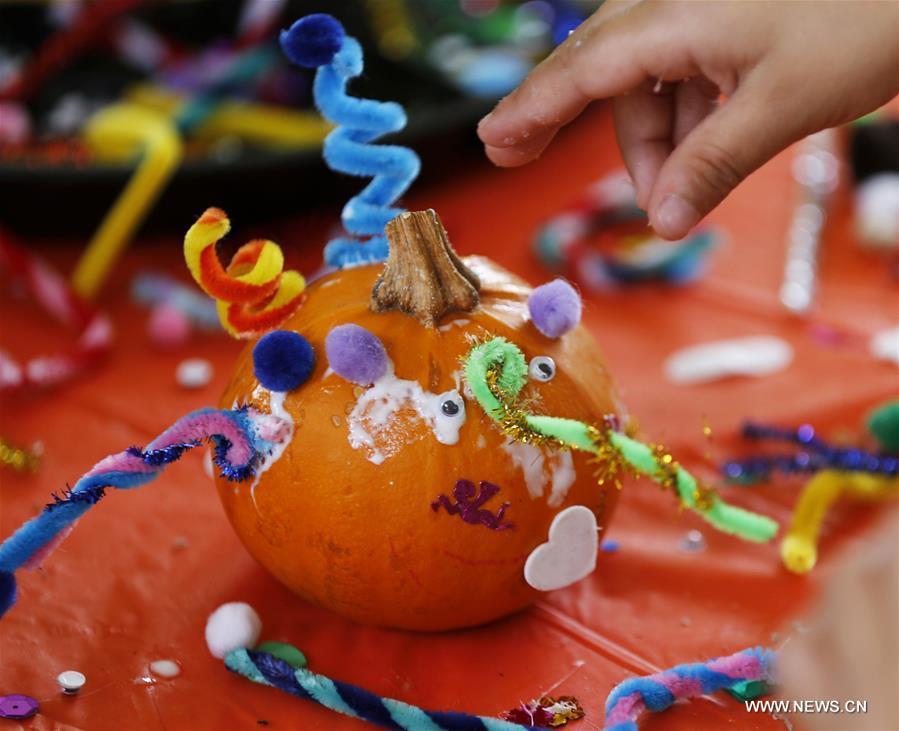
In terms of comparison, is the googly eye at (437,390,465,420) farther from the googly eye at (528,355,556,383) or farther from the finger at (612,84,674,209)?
the finger at (612,84,674,209)

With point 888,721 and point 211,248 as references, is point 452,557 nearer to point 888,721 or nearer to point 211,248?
point 211,248

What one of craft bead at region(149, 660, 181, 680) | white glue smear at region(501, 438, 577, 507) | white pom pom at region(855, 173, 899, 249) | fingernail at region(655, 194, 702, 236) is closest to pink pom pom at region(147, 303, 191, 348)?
craft bead at region(149, 660, 181, 680)

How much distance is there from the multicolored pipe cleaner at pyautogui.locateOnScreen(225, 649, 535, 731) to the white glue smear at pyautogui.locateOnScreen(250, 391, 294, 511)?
14 cm

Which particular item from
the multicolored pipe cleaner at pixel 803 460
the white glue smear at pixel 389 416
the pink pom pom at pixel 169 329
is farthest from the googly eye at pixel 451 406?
the pink pom pom at pixel 169 329

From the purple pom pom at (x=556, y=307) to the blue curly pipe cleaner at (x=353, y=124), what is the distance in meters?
0.15

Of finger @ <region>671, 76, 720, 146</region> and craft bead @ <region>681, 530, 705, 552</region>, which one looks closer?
finger @ <region>671, 76, 720, 146</region>

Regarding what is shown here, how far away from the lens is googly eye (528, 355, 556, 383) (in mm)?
898

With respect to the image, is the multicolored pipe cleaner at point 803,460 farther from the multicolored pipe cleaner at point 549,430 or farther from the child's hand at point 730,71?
the child's hand at point 730,71

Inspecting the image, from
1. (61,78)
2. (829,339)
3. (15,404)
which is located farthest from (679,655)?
(61,78)

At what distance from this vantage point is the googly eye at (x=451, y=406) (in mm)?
866

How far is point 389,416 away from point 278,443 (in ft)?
0.33

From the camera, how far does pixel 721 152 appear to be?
0.80m

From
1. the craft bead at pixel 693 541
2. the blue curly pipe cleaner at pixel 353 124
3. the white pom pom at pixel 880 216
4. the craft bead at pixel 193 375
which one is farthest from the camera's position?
the white pom pom at pixel 880 216

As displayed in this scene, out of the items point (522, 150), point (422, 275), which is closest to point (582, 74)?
point (522, 150)
